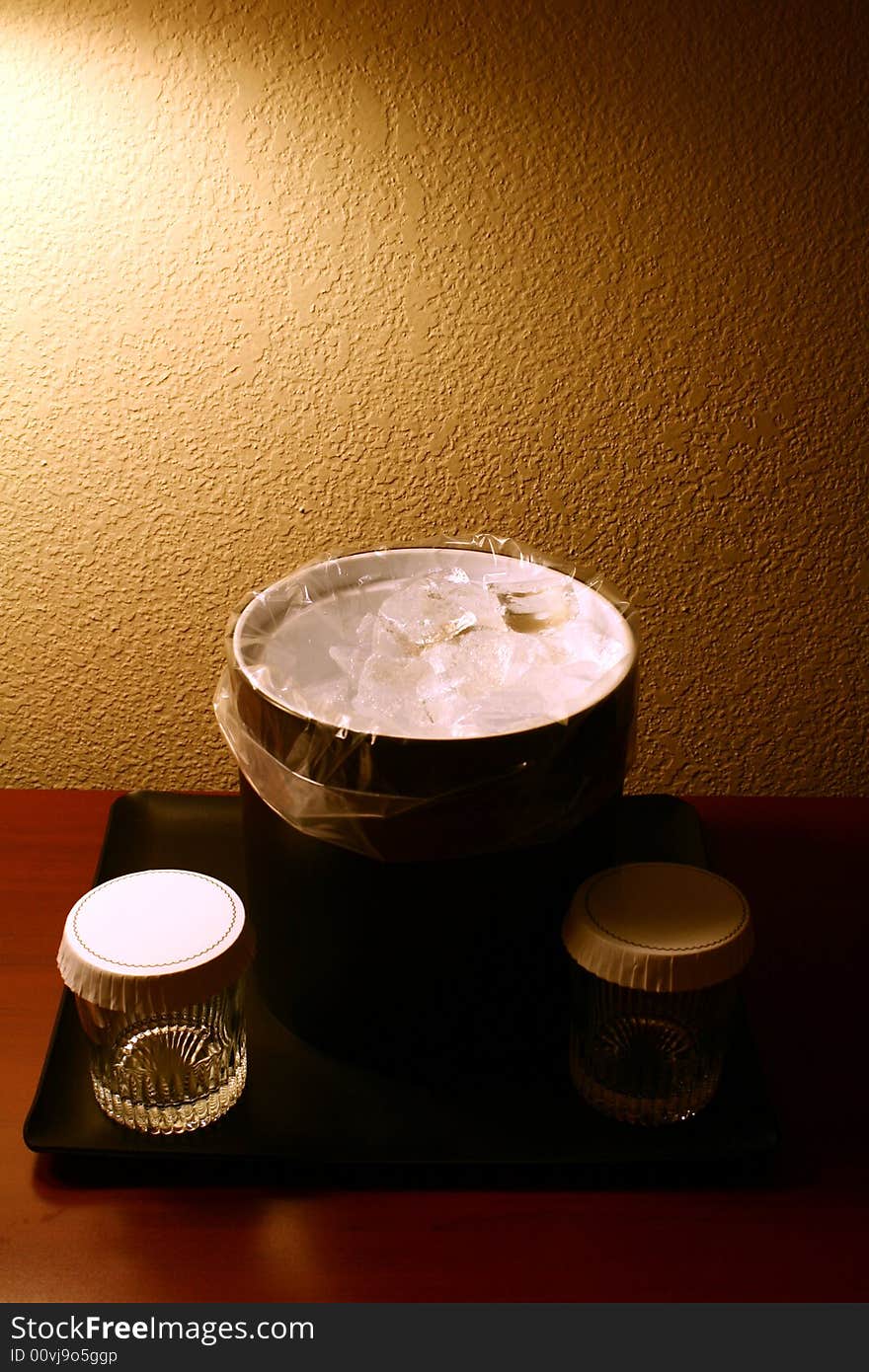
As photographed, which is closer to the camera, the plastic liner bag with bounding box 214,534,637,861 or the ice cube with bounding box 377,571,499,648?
the plastic liner bag with bounding box 214,534,637,861

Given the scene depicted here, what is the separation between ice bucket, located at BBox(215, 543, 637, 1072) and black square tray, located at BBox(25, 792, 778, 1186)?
0.9 inches

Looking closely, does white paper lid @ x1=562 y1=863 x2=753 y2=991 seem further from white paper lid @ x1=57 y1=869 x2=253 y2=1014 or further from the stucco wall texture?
the stucco wall texture

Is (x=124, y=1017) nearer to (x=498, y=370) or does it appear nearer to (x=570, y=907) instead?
(x=570, y=907)

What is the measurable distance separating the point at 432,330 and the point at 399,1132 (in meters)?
0.62

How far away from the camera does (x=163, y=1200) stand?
0.65 meters

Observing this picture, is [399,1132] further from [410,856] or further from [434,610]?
[434,610]

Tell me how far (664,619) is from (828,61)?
46 centimetres

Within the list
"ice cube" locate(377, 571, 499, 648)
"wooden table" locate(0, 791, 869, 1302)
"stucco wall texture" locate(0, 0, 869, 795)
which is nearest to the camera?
"wooden table" locate(0, 791, 869, 1302)

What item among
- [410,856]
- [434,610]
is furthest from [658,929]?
[434,610]

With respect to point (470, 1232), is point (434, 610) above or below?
above

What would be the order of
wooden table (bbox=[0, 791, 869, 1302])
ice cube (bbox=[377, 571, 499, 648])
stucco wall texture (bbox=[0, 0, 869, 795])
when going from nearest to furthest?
wooden table (bbox=[0, 791, 869, 1302]), ice cube (bbox=[377, 571, 499, 648]), stucco wall texture (bbox=[0, 0, 869, 795])

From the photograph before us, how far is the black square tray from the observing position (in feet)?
2.15

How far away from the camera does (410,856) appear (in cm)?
64

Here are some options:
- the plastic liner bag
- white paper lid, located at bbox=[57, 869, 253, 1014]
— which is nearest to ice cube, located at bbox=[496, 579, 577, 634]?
the plastic liner bag
